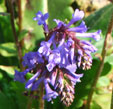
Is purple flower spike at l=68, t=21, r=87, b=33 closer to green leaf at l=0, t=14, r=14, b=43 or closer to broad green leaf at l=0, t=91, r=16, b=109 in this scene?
broad green leaf at l=0, t=91, r=16, b=109

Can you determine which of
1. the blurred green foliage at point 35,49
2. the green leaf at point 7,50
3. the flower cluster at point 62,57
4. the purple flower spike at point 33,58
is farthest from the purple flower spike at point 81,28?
the green leaf at point 7,50

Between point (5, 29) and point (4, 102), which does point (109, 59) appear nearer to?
point (4, 102)

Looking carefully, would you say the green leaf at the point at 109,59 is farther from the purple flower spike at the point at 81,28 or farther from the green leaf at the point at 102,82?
the purple flower spike at the point at 81,28

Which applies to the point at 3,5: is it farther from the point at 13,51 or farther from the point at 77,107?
the point at 77,107

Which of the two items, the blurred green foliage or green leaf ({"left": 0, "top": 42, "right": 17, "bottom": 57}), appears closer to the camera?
the blurred green foliage

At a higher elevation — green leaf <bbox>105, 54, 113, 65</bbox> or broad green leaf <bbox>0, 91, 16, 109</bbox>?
green leaf <bbox>105, 54, 113, 65</bbox>

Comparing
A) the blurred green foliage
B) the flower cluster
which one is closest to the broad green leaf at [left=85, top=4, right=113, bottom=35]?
the blurred green foliage
